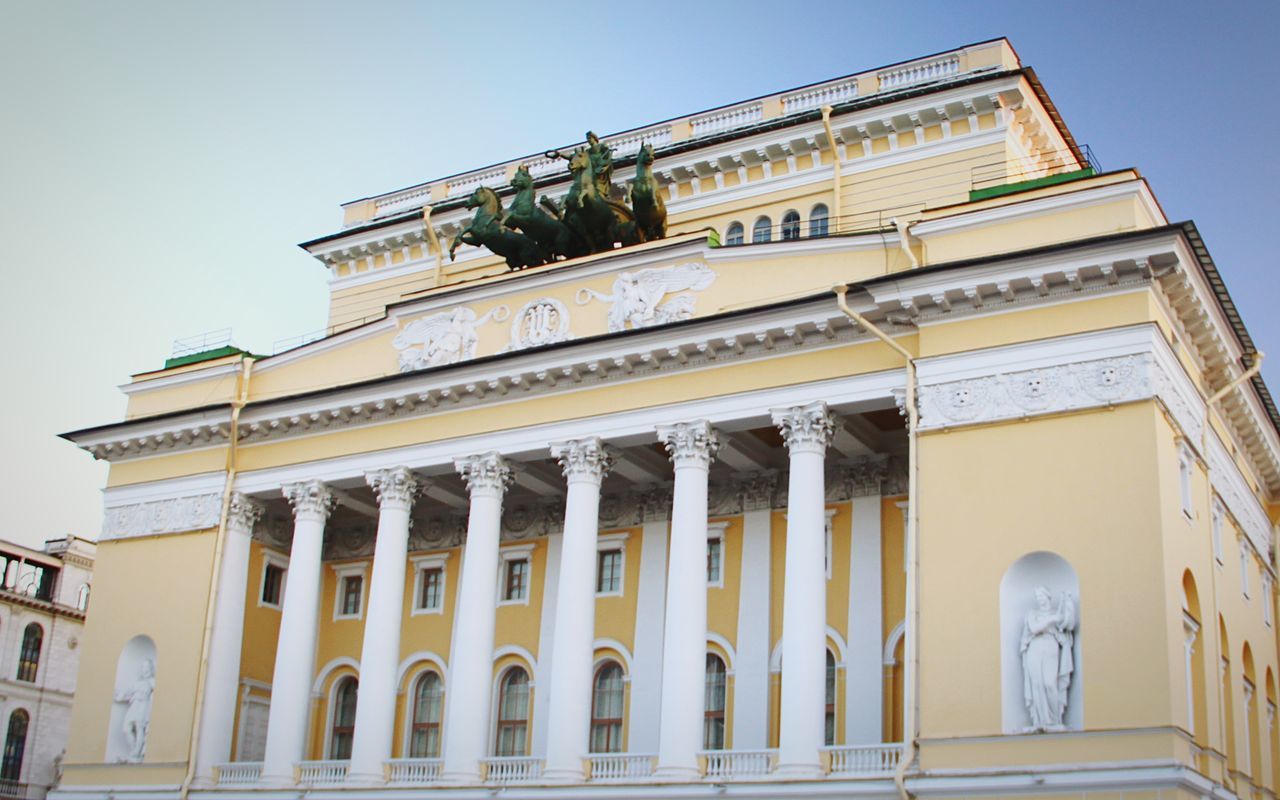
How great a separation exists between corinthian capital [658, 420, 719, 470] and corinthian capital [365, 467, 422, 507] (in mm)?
4904

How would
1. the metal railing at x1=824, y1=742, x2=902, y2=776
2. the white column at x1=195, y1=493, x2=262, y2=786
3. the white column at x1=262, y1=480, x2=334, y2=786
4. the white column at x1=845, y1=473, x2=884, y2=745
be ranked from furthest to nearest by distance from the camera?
the white column at x1=195, y1=493, x2=262, y2=786 → the white column at x1=262, y1=480, x2=334, y2=786 → the white column at x1=845, y1=473, x2=884, y2=745 → the metal railing at x1=824, y1=742, x2=902, y2=776

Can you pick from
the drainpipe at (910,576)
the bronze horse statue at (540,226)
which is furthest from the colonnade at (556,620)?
the bronze horse statue at (540,226)

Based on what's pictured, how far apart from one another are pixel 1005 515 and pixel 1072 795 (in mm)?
Answer: 3402

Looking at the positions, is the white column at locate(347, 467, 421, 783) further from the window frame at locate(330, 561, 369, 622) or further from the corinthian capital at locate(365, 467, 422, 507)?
the window frame at locate(330, 561, 369, 622)

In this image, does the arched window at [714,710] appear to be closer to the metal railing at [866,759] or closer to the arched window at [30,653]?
the metal railing at [866,759]

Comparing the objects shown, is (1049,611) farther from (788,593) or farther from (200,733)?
(200,733)

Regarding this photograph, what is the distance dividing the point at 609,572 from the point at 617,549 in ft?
1.30

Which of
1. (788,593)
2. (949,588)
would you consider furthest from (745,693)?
(949,588)

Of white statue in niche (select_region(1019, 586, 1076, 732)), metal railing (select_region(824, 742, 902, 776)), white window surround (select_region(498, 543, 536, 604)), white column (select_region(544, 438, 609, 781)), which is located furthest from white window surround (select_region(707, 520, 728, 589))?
white statue in niche (select_region(1019, 586, 1076, 732))

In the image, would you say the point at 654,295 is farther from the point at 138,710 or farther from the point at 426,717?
the point at 138,710

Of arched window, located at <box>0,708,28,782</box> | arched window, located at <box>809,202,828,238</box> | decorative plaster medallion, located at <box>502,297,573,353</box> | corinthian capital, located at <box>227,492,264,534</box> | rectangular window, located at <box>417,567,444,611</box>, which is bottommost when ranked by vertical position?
arched window, located at <box>0,708,28,782</box>

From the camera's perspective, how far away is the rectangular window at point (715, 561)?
23734 millimetres

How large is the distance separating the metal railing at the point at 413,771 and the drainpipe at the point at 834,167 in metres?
10.6

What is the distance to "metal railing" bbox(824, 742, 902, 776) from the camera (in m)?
18.4
